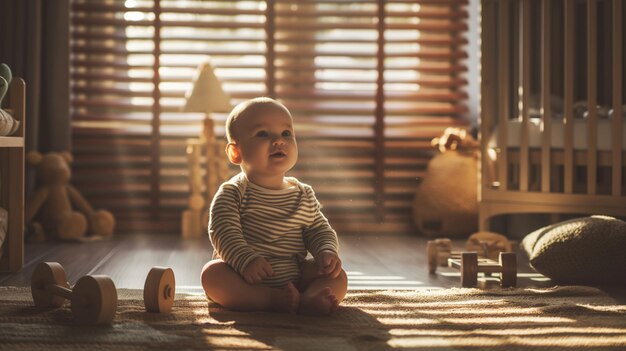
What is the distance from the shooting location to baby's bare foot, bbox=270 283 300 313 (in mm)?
1738

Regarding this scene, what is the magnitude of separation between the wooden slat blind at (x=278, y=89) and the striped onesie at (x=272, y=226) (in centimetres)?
206

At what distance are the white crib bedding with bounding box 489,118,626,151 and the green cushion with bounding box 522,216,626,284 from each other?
2.06 ft

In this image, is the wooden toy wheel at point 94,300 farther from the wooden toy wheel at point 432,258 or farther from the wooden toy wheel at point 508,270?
the wooden toy wheel at point 432,258

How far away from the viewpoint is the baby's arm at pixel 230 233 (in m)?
1.79

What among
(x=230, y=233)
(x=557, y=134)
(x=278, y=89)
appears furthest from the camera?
(x=278, y=89)

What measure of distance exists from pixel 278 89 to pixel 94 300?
8.15 feet

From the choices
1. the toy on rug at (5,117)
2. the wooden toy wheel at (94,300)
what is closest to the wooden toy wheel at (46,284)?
the wooden toy wheel at (94,300)

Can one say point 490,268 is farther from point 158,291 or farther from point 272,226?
point 158,291

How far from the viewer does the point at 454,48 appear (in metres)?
4.07

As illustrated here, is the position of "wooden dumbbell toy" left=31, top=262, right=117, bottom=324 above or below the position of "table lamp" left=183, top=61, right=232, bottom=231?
below

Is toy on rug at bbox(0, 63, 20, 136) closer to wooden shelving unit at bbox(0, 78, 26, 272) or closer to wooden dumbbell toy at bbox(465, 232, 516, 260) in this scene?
wooden shelving unit at bbox(0, 78, 26, 272)

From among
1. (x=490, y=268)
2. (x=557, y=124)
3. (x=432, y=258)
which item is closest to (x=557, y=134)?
(x=557, y=124)

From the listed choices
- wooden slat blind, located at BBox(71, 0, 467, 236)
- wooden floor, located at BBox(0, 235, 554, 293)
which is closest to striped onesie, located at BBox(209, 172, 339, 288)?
wooden floor, located at BBox(0, 235, 554, 293)

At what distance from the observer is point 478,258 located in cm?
256
